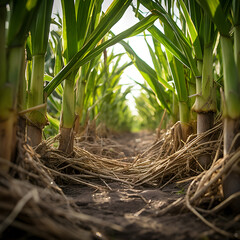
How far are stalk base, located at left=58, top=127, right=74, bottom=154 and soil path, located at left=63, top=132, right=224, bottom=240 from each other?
18 centimetres

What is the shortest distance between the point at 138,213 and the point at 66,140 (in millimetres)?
456

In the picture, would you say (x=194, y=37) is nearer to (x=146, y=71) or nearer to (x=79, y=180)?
(x=146, y=71)

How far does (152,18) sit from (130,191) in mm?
608

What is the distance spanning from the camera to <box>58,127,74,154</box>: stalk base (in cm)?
89

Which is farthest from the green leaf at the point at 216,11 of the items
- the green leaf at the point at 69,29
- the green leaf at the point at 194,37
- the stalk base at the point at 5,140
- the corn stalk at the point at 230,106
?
the stalk base at the point at 5,140

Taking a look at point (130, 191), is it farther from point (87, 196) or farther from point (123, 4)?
point (123, 4)

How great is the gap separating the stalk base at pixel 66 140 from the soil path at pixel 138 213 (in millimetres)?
178

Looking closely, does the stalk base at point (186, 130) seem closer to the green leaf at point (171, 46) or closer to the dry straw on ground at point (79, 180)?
the dry straw on ground at point (79, 180)

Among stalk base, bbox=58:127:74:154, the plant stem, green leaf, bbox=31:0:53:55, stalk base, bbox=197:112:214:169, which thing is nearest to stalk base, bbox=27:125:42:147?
the plant stem

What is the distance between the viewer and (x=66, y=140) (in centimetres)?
90

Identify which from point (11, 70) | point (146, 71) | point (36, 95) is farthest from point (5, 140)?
point (146, 71)

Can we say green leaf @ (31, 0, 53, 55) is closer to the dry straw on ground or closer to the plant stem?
the plant stem

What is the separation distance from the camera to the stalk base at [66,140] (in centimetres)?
89

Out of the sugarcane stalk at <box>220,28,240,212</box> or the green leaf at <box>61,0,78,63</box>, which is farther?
the green leaf at <box>61,0,78,63</box>
